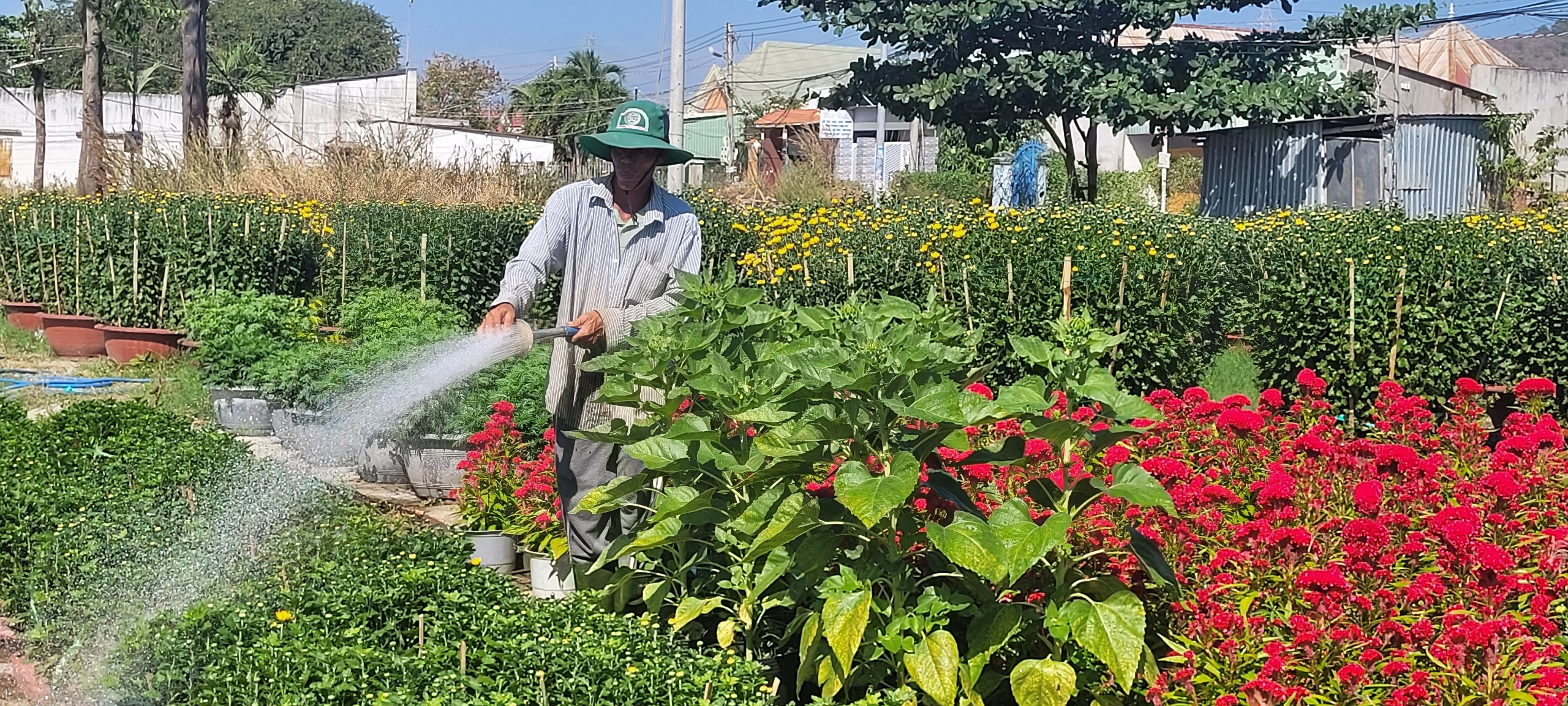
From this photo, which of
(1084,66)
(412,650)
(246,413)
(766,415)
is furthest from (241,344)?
(1084,66)

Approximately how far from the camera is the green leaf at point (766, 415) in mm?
3637

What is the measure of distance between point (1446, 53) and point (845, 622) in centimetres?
3842

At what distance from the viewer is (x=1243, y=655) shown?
3.70 m

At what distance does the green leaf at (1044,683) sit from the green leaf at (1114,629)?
8 centimetres

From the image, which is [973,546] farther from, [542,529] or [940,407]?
[542,529]

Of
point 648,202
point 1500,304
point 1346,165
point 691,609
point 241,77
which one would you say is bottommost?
point 691,609

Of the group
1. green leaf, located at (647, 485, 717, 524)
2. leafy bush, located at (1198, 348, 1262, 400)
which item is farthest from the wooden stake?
green leaf, located at (647, 485, 717, 524)

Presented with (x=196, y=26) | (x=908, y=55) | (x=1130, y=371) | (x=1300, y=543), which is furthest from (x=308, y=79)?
(x=1300, y=543)

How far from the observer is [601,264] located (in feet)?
16.3

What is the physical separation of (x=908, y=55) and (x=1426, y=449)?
1523 cm

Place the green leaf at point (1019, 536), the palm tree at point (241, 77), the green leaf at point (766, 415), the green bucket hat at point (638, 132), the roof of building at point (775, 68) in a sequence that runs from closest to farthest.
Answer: the green leaf at point (1019, 536) < the green leaf at point (766, 415) < the green bucket hat at point (638, 132) < the palm tree at point (241, 77) < the roof of building at point (775, 68)

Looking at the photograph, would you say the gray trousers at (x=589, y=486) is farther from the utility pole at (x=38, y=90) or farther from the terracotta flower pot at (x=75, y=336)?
the utility pole at (x=38, y=90)

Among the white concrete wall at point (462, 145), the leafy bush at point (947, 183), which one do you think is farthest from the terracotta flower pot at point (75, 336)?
the leafy bush at point (947, 183)

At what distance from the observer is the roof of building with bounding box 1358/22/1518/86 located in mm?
36156
